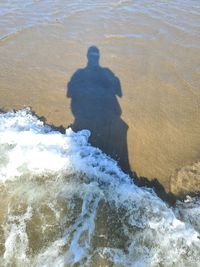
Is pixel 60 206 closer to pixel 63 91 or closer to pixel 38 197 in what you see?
pixel 38 197

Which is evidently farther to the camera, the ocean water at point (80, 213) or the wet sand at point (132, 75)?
the wet sand at point (132, 75)

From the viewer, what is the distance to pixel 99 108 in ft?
21.1

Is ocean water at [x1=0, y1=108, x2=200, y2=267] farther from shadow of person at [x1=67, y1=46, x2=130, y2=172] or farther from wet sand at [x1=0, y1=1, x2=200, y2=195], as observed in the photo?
wet sand at [x1=0, y1=1, x2=200, y2=195]

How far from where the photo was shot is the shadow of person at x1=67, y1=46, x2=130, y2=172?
5.61 meters

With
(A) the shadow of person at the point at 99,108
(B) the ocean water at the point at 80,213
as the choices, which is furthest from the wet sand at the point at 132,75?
(B) the ocean water at the point at 80,213

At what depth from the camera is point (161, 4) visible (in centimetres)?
1048

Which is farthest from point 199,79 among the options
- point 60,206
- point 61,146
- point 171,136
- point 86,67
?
point 60,206

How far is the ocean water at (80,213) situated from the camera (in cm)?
411

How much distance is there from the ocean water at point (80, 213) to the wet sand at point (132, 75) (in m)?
0.50

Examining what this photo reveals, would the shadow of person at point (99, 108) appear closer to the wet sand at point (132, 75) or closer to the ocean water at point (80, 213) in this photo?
the wet sand at point (132, 75)

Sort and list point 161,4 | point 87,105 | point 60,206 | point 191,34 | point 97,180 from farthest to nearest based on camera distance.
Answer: point 161,4 → point 191,34 → point 87,105 → point 97,180 → point 60,206

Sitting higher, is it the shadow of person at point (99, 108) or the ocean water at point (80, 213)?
the shadow of person at point (99, 108)

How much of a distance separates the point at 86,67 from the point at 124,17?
3153mm

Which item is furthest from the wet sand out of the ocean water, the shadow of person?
the ocean water
